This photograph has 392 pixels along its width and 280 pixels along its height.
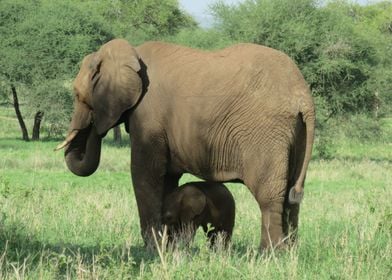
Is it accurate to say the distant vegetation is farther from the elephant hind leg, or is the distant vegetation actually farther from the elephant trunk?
the elephant hind leg

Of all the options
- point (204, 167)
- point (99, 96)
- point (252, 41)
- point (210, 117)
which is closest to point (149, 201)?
point (204, 167)

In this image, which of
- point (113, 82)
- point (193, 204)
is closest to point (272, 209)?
point (193, 204)

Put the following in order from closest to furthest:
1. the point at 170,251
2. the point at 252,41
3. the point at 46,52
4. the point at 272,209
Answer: the point at 170,251, the point at 272,209, the point at 252,41, the point at 46,52

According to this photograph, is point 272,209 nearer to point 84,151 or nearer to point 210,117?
point 210,117

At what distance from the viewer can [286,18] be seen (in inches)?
1239

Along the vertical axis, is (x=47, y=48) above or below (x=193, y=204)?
above

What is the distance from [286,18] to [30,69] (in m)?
12.1

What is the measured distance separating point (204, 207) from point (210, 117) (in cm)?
85

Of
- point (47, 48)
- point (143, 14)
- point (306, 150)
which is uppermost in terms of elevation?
point (143, 14)

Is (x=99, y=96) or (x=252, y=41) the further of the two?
(x=252, y=41)

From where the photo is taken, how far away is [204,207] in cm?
791

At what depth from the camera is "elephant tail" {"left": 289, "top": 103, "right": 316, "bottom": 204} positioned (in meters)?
7.55

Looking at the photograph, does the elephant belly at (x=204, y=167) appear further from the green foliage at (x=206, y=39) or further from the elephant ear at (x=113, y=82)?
the green foliage at (x=206, y=39)

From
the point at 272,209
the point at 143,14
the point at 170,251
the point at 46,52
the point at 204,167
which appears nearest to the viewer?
the point at 170,251
